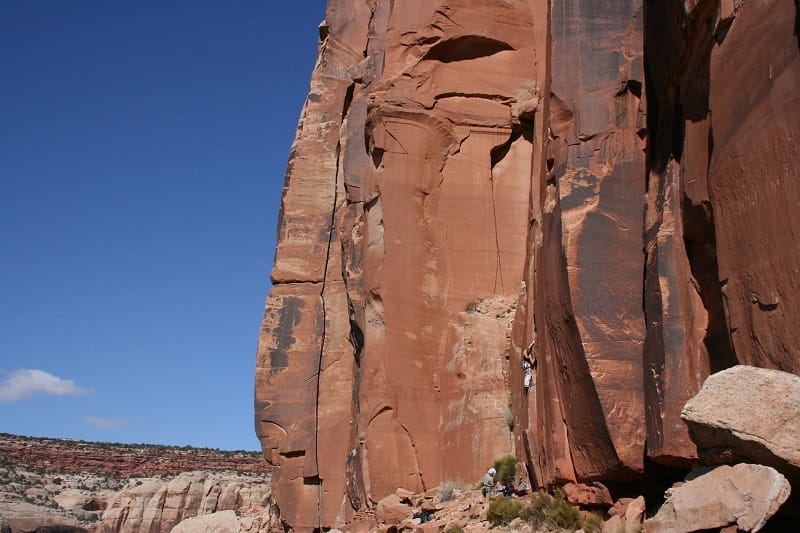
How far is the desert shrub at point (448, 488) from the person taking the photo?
16.7 meters

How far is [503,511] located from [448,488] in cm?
328

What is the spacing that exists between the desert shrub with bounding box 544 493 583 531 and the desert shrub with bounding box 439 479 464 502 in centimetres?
405

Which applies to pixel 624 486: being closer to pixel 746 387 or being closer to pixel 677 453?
pixel 677 453

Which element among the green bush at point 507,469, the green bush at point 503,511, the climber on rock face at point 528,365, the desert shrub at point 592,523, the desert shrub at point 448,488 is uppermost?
the climber on rock face at point 528,365

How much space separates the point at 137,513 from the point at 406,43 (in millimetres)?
40976

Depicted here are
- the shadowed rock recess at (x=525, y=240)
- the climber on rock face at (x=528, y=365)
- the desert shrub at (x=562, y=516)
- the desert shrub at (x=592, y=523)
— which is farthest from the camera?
the climber on rock face at (x=528, y=365)

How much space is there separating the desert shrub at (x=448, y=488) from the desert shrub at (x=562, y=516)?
4047 millimetres

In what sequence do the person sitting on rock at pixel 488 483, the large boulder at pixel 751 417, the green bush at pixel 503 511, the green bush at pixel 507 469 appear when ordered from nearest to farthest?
the large boulder at pixel 751 417 < the green bush at pixel 503 511 < the person sitting on rock at pixel 488 483 < the green bush at pixel 507 469

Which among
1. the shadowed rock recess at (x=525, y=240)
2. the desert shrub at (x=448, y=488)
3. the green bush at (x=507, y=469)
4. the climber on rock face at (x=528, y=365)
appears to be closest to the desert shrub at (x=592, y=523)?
the shadowed rock recess at (x=525, y=240)

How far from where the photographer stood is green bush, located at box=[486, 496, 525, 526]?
13633 mm

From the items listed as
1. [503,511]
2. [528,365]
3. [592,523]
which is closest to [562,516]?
[592,523]

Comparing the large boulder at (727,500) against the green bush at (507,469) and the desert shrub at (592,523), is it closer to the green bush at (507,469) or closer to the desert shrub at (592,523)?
the desert shrub at (592,523)

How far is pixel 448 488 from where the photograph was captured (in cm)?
1702

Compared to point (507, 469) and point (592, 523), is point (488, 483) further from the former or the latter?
point (592, 523)
